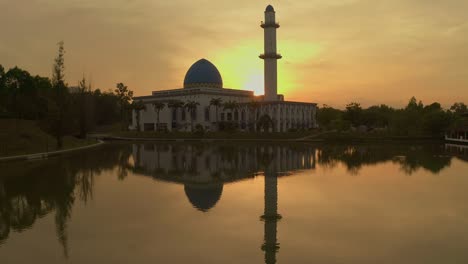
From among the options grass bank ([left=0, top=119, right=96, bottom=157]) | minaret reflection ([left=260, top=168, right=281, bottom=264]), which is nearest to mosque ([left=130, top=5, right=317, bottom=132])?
grass bank ([left=0, top=119, right=96, bottom=157])

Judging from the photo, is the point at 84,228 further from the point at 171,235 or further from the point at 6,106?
the point at 6,106

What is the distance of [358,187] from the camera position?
23.2 meters

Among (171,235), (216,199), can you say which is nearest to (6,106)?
(216,199)

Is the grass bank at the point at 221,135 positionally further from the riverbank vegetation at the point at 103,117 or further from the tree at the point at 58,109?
the tree at the point at 58,109

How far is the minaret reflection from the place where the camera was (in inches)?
475

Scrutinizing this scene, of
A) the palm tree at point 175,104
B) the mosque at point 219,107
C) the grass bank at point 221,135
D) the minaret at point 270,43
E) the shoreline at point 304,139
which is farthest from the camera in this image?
the palm tree at point 175,104

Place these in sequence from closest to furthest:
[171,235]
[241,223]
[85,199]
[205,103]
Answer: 1. [171,235]
2. [241,223]
3. [85,199]
4. [205,103]

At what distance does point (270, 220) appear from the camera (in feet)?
51.4

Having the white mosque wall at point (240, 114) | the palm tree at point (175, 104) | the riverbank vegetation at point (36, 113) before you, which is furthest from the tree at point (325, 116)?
the riverbank vegetation at point (36, 113)

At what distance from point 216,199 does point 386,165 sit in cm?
1973

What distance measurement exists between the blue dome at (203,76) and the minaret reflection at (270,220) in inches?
2877

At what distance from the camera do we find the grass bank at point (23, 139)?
42.9m

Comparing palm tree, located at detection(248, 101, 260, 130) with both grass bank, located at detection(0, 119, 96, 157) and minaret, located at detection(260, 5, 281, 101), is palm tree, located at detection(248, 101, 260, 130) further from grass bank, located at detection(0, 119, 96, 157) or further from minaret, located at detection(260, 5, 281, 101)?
grass bank, located at detection(0, 119, 96, 157)


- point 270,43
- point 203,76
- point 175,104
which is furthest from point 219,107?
point 270,43
